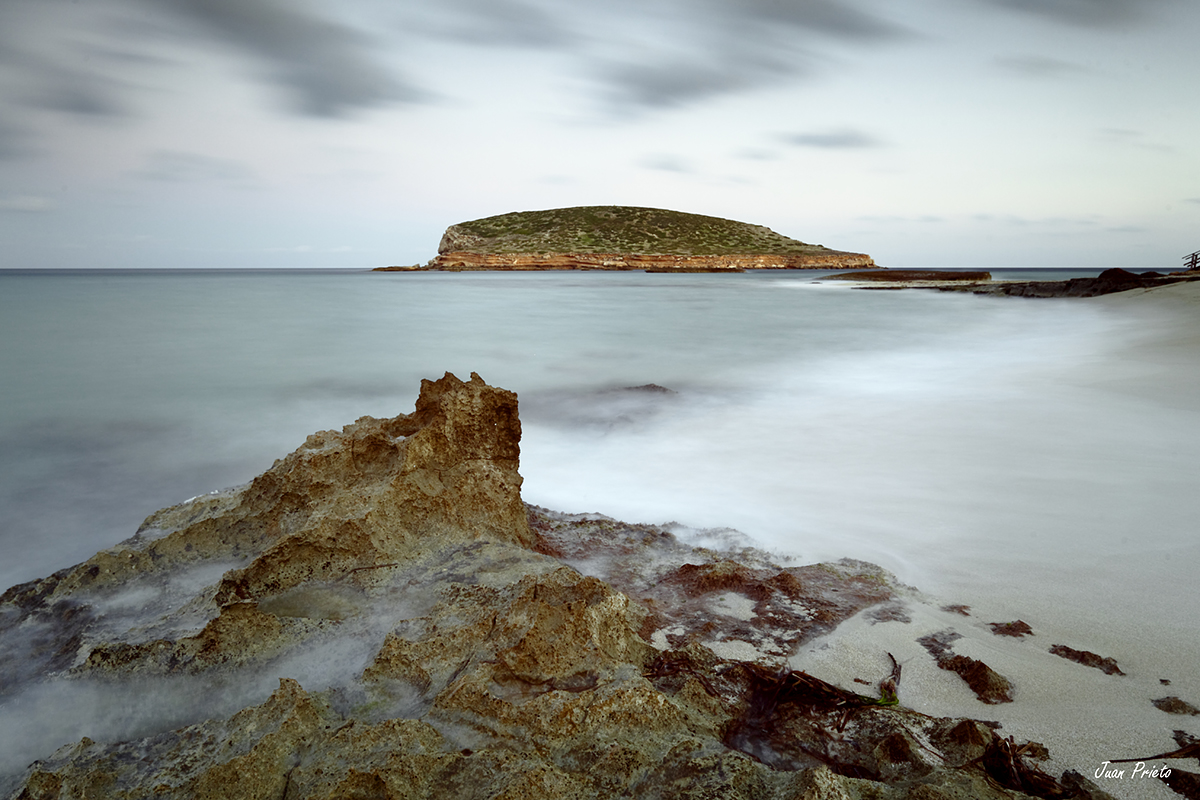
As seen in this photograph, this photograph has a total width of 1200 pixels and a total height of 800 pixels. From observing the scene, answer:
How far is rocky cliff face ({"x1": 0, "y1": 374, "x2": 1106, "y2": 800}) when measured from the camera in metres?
1.38

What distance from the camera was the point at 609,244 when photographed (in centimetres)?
6631

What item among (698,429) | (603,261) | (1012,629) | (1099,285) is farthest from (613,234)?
(1012,629)

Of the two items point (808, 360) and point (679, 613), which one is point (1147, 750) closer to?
point (679, 613)

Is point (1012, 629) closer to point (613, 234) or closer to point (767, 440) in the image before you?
point (767, 440)

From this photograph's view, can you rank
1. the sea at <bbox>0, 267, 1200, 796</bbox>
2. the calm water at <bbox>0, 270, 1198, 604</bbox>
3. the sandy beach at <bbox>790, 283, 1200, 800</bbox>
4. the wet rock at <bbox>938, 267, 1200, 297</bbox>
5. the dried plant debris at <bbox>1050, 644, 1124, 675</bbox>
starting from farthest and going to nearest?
the wet rock at <bbox>938, 267, 1200, 297</bbox> → the calm water at <bbox>0, 270, 1198, 604</bbox> → the sea at <bbox>0, 267, 1200, 796</bbox> → the dried plant debris at <bbox>1050, 644, 1124, 675</bbox> → the sandy beach at <bbox>790, 283, 1200, 800</bbox>

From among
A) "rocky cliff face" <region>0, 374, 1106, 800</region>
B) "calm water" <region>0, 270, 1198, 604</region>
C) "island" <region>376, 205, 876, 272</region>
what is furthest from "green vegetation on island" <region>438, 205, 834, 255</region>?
"rocky cliff face" <region>0, 374, 1106, 800</region>

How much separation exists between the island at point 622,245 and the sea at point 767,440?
52.2 meters

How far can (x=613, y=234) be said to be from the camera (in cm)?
6944

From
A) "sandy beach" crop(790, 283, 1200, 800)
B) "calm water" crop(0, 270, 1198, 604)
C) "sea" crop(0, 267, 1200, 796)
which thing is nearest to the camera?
"sandy beach" crop(790, 283, 1200, 800)

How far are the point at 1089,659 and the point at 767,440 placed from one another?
336 centimetres

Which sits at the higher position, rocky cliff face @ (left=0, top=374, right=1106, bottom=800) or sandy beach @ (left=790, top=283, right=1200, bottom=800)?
rocky cliff face @ (left=0, top=374, right=1106, bottom=800)

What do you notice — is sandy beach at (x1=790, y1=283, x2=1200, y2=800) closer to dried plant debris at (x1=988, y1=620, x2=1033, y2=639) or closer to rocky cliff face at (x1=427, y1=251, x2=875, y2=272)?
dried plant debris at (x1=988, y1=620, x2=1033, y2=639)

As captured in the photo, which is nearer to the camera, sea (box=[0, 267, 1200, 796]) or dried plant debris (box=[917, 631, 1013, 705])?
dried plant debris (box=[917, 631, 1013, 705])

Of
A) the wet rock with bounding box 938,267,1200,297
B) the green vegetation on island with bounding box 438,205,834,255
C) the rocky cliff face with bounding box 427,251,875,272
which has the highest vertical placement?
the green vegetation on island with bounding box 438,205,834,255
